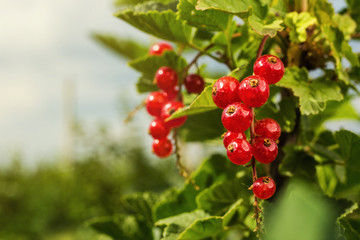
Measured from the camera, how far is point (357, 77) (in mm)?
867

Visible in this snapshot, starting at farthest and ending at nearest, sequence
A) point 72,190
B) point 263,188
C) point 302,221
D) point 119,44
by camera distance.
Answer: point 72,190 → point 119,44 → point 263,188 → point 302,221

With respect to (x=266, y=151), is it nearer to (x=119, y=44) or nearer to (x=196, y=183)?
(x=196, y=183)

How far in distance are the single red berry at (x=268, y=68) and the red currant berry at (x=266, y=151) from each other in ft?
0.37

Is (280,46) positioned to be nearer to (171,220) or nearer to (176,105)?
(176,105)

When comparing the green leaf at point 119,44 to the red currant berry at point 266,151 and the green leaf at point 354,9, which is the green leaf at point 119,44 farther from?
the red currant berry at point 266,151

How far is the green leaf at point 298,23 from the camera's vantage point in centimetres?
76

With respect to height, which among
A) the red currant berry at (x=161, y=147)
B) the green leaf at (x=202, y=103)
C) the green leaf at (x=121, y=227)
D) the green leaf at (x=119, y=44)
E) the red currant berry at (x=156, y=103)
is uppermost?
the green leaf at (x=202, y=103)

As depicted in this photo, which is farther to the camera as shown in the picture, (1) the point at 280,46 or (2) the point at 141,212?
(2) the point at 141,212

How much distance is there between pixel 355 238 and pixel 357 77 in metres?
0.37

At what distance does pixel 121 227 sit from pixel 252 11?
64 centimetres

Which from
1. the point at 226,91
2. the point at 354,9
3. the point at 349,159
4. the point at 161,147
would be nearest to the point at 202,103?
the point at 226,91

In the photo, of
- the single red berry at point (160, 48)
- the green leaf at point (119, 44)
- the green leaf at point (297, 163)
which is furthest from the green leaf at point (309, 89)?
the green leaf at point (119, 44)

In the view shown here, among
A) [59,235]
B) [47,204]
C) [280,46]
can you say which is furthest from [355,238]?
[47,204]

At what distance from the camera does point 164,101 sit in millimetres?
916
